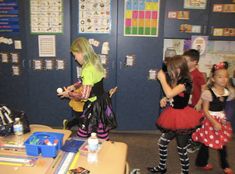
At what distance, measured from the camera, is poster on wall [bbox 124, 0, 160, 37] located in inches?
136

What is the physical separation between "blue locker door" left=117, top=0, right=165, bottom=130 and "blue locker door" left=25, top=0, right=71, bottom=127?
671mm

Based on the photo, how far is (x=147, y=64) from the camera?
11.8 feet

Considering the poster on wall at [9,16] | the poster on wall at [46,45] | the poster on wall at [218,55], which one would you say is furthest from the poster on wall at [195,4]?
the poster on wall at [9,16]

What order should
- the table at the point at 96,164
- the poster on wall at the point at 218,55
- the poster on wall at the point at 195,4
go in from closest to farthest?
the table at the point at 96,164
the poster on wall at the point at 195,4
the poster on wall at the point at 218,55

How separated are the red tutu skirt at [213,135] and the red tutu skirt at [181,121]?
241 mm

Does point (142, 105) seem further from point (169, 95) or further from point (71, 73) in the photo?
point (169, 95)

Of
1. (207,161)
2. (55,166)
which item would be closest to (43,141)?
(55,166)

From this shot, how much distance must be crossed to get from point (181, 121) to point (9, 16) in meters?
2.48

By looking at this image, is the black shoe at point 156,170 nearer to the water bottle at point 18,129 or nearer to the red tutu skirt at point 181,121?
the red tutu skirt at point 181,121

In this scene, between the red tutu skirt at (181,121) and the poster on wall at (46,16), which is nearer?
the red tutu skirt at (181,121)

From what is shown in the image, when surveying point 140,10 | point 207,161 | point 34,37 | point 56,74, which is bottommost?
point 207,161

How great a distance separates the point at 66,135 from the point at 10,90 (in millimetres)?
1970

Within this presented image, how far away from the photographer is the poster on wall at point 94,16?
346 cm

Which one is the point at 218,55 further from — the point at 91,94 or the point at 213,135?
the point at 91,94
